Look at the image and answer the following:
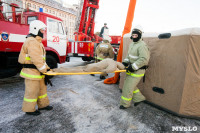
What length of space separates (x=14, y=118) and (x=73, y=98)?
49.1 inches

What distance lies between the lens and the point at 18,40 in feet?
11.3

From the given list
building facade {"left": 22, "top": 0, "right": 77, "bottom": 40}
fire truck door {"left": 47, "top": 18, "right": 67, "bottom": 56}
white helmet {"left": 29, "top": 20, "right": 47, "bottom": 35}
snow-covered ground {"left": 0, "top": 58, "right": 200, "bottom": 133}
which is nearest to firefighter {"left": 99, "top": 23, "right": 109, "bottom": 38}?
fire truck door {"left": 47, "top": 18, "right": 67, "bottom": 56}

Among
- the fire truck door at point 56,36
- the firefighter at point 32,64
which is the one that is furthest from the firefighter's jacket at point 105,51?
the firefighter at point 32,64

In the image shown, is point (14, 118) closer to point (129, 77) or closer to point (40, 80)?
point (40, 80)

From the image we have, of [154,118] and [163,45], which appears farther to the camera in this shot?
[163,45]

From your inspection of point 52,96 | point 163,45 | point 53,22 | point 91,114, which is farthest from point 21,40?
point 163,45

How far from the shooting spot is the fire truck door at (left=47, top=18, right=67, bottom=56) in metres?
4.23

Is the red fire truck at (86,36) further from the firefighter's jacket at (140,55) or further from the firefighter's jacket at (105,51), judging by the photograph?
the firefighter's jacket at (140,55)

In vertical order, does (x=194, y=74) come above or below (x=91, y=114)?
above

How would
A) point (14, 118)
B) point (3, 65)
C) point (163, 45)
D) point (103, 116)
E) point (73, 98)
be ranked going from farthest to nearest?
1. point (3, 65)
2. point (73, 98)
3. point (163, 45)
4. point (103, 116)
5. point (14, 118)

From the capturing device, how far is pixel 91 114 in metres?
2.32

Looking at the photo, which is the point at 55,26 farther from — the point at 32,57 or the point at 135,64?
the point at 135,64

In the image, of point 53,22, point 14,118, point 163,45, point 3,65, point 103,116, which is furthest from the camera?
point 53,22

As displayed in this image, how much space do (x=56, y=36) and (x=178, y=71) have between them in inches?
159
